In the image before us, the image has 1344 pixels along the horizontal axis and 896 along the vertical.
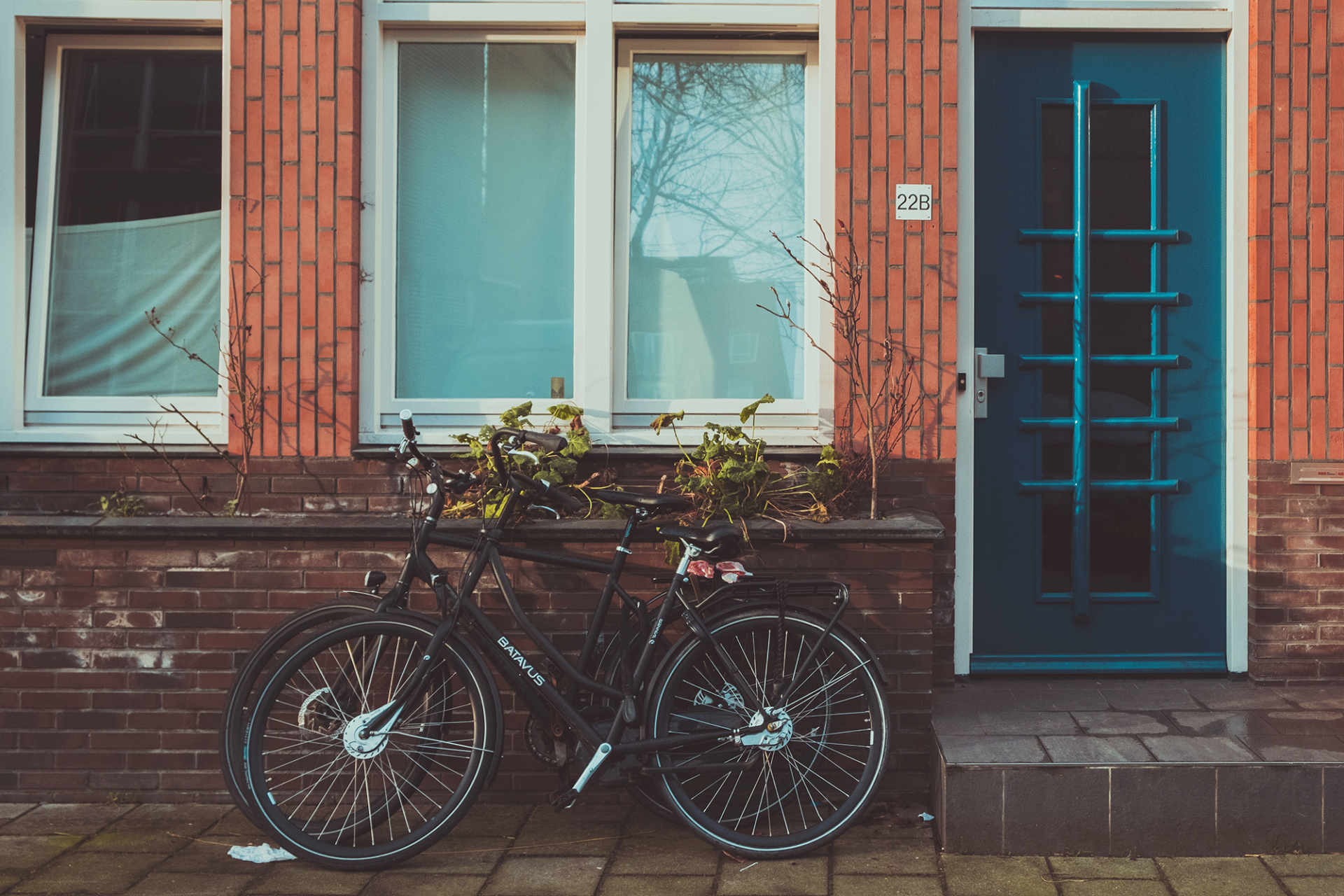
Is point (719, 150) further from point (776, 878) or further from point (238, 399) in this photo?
point (776, 878)

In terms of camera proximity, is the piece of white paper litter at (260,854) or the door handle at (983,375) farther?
the door handle at (983,375)

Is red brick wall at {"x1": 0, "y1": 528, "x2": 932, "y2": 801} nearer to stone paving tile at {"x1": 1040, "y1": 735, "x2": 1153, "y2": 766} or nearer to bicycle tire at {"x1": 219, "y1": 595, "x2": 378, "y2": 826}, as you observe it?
bicycle tire at {"x1": 219, "y1": 595, "x2": 378, "y2": 826}

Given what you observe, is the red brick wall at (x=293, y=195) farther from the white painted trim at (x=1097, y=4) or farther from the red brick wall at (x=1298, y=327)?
the red brick wall at (x=1298, y=327)

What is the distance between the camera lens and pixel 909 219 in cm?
433

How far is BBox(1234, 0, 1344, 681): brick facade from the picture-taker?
438 cm

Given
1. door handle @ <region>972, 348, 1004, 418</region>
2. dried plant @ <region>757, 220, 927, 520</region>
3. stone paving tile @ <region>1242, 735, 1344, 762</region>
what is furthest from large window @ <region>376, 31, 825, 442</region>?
stone paving tile @ <region>1242, 735, 1344, 762</region>

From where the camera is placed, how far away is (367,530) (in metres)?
3.93

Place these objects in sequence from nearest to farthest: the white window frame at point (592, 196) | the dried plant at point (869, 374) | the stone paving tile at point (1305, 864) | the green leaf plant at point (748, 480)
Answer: the stone paving tile at point (1305, 864) → the green leaf plant at point (748, 480) → the dried plant at point (869, 374) → the white window frame at point (592, 196)

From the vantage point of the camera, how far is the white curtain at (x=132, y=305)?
180 inches

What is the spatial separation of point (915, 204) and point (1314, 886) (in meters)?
2.65

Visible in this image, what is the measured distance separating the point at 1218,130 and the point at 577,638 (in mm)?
3325

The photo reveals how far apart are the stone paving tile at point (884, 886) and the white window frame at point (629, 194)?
6.15ft

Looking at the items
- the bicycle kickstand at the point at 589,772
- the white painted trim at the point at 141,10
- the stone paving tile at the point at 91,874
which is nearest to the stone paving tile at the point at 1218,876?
the bicycle kickstand at the point at 589,772

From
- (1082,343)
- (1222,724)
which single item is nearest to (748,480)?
(1082,343)
